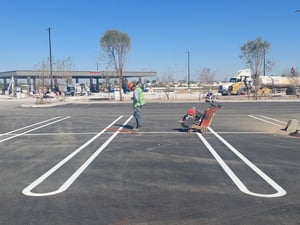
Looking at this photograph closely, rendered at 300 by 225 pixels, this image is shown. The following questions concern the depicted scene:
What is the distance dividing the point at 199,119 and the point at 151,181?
6.77 meters

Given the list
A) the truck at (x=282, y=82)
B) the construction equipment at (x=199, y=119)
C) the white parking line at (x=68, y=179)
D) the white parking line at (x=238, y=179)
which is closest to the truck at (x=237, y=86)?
the truck at (x=282, y=82)

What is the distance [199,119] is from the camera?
12227 mm

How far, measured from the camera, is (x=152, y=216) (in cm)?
423

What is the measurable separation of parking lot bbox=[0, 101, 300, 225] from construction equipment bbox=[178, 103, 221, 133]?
4.23 feet

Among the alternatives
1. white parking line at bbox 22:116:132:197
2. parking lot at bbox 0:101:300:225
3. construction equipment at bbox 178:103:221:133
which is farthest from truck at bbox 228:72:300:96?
white parking line at bbox 22:116:132:197

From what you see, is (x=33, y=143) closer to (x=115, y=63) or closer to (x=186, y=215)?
(x=186, y=215)

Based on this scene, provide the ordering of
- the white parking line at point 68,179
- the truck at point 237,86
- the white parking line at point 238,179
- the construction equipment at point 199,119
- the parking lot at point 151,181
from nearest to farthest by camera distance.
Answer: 1. the parking lot at point 151,181
2. the white parking line at point 238,179
3. the white parking line at point 68,179
4. the construction equipment at point 199,119
5. the truck at point 237,86

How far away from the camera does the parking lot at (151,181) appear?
4.27 meters

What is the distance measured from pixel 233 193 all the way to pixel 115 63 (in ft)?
114

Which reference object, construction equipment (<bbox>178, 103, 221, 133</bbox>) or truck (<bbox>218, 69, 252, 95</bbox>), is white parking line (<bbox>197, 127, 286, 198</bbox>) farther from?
truck (<bbox>218, 69, 252, 95</bbox>)

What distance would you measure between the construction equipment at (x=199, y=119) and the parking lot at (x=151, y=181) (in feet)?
4.23

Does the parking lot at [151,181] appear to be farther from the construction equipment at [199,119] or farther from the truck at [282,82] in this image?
the truck at [282,82]

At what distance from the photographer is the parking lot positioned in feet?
14.0

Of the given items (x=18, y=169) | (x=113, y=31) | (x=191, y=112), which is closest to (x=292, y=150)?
(x=191, y=112)
